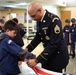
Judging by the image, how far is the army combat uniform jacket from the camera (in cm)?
184

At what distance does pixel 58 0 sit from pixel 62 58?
12.4 m

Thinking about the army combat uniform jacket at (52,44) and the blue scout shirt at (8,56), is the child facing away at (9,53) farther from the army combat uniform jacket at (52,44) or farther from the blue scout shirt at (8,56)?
the army combat uniform jacket at (52,44)

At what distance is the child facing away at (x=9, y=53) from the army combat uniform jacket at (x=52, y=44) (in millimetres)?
191

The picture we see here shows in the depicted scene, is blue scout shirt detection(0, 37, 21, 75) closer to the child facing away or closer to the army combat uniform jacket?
the child facing away

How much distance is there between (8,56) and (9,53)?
0.13 ft

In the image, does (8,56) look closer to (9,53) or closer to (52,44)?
(9,53)

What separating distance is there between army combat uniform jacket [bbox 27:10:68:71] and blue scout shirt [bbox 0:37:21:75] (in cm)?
29

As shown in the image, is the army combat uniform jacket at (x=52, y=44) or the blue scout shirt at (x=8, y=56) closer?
the army combat uniform jacket at (x=52, y=44)

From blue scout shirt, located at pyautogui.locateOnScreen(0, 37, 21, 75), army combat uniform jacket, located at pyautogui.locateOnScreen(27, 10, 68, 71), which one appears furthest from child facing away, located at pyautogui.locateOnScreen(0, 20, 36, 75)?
army combat uniform jacket, located at pyautogui.locateOnScreen(27, 10, 68, 71)

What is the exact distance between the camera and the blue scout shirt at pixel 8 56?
1.95 meters

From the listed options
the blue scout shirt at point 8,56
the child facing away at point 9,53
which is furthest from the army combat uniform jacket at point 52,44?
the blue scout shirt at point 8,56

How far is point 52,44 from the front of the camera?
1.83 m

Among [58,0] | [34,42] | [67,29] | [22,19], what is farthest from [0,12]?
[34,42]

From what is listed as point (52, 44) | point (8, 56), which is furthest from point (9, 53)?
point (52, 44)
